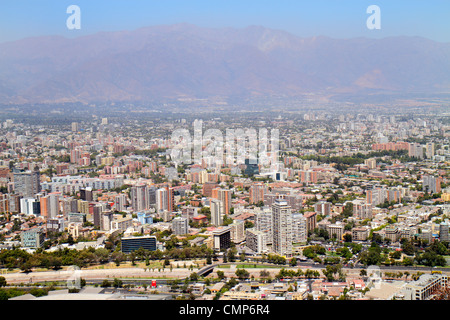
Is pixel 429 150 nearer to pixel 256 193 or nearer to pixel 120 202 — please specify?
pixel 256 193

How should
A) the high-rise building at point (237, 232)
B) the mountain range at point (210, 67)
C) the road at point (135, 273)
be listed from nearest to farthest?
1. the road at point (135, 273)
2. the mountain range at point (210, 67)
3. the high-rise building at point (237, 232)

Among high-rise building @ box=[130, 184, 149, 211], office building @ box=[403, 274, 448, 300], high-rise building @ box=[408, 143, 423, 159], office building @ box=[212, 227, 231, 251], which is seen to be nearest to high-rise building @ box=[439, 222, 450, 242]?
office building @ box=[212, 227, 231, 251]

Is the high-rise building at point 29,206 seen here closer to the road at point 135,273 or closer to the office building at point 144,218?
the office building at point 144,218

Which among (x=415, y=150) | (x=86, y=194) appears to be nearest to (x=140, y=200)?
(x=86, y=194)

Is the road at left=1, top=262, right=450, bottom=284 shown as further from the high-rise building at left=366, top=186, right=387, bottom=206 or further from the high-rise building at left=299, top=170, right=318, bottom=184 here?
the high-rise building at left=299, top=170, right=318, bottom=184

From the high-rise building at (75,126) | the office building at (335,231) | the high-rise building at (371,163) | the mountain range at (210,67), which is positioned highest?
the mountain range at (210,67)

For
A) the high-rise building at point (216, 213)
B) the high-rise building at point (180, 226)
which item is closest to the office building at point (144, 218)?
the high-rise building at point (180, 226)
